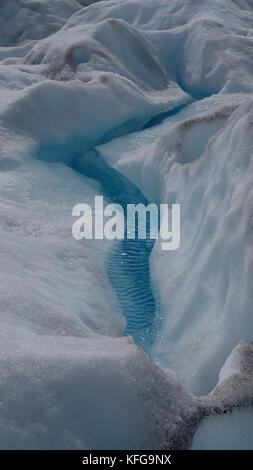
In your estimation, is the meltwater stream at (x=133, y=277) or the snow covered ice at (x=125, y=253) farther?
the meltwater stream at (x=133, y=277)

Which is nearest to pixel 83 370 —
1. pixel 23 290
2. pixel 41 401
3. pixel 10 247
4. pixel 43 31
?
pixel 41 401

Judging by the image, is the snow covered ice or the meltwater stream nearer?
the snow covered ice

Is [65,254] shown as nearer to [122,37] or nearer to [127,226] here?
[127,226]
